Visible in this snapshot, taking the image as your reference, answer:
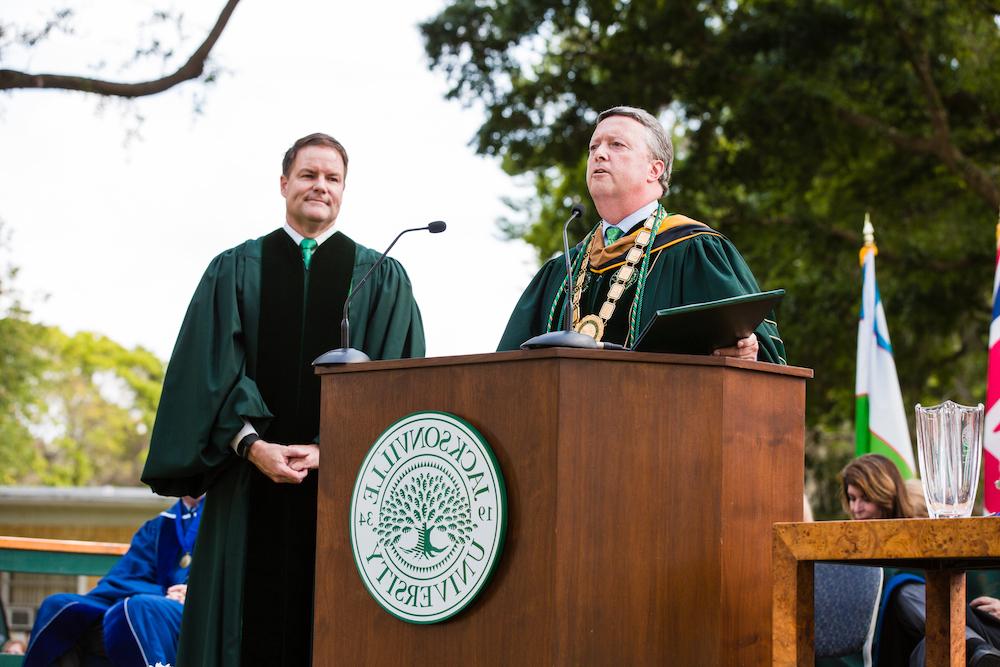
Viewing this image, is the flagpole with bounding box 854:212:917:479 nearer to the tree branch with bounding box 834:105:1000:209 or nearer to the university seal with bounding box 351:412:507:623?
the tree branch with bounding box 834:105:1000:209

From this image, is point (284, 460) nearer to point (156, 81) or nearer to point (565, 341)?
point (565, 341)

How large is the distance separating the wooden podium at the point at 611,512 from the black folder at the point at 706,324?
0.31 feet

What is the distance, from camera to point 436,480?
9.11ft

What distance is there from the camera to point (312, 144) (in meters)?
4.34

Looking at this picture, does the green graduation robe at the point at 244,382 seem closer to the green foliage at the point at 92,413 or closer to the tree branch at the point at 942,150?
the tree branch at the point at 942,150

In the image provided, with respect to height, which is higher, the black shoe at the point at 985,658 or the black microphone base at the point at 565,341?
the black microphone base at the point at 565,341

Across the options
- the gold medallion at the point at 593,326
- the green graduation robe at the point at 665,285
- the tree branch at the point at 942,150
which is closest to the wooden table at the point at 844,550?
the green graduation robe at the point at 665,285

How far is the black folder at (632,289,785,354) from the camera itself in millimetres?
2713

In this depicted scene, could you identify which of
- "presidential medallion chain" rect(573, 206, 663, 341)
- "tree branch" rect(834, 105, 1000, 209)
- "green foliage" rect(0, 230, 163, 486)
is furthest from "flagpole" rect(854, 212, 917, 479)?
"green foliage" rect(0, 230, 163, 486)

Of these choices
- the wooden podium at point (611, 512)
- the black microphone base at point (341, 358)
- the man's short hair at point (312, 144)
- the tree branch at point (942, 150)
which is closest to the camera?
the wooden podium at point (611, 512)

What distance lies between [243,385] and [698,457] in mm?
1757

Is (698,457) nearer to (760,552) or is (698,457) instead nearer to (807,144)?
(760,552)

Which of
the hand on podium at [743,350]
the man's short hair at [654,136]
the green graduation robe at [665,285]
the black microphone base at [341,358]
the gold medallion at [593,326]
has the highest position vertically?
the man's short hair at [654,136]

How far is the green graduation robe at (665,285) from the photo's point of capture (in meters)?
3.46
